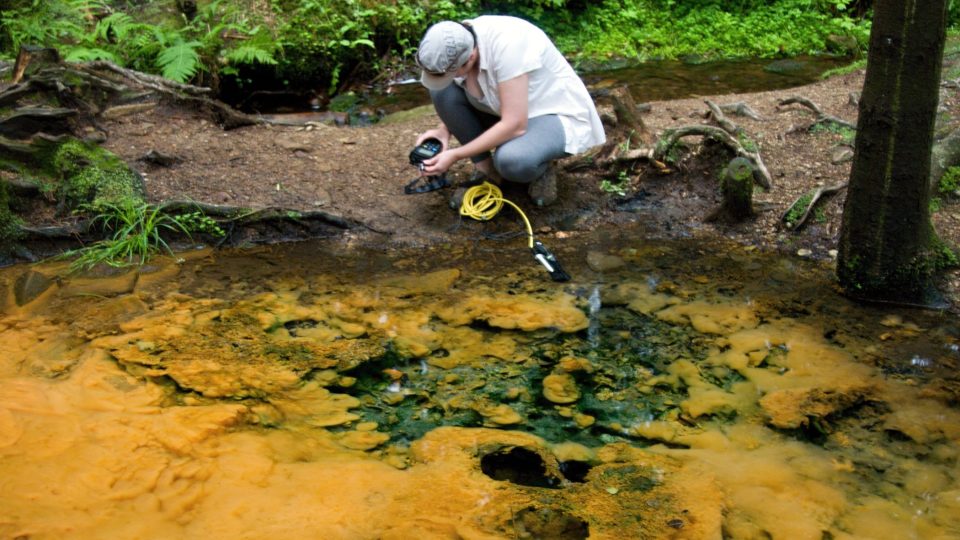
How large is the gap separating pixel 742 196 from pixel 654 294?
3.23 feet

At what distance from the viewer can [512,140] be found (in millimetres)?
4824

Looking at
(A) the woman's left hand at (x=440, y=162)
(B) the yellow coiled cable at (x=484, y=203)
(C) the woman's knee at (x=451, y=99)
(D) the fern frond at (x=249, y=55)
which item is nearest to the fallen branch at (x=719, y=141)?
(B) the yellow coiled cable at (x=484, y=203)

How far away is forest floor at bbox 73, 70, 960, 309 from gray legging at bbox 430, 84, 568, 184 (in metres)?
0.44

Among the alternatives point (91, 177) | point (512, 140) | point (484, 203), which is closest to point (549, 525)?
point (512, 140)

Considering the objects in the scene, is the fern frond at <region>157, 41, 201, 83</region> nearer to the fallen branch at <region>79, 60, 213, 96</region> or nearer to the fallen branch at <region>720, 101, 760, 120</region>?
the fallen branch at <region>79, 60, 213, 96</region>

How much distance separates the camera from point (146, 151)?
5828 millimetres

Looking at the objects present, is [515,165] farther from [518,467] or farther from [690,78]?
[690,78]

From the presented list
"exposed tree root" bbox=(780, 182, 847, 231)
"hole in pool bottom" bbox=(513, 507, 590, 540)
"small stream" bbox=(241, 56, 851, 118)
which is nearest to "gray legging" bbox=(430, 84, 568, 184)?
"exposed tree root" bbox=(780, 182, 847, 231)

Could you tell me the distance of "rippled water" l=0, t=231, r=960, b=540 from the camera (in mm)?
2928

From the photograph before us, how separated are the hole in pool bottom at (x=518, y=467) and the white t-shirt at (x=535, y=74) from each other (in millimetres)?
2093

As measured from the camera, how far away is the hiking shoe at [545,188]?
5.26 meters

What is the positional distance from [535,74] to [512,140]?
0.39 metres

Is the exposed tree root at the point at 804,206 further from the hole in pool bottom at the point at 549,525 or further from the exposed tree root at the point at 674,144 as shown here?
the hole in pool bottom at the point at 549,525

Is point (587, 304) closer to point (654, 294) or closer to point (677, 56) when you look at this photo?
point (654, 294)
